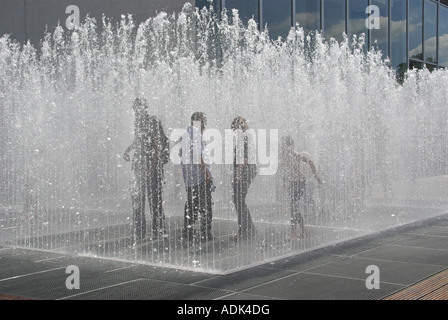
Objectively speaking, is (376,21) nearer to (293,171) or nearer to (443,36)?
(443,36)

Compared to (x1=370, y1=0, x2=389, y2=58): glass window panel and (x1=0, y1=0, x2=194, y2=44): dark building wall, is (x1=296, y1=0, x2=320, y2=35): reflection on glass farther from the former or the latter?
(x1=0, y1=0, x2=194, y2=44): dark building wall

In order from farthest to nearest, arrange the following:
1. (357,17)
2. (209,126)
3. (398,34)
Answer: (398,34)
(357,17)
(209,126)

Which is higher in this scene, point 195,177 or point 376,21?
point 376,21

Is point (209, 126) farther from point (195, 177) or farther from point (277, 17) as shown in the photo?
point (277, 17)

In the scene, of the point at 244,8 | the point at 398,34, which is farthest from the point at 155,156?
the point at 398,34

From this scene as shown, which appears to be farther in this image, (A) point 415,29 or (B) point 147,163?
(A) point 415,29

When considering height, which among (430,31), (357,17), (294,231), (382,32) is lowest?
(294,231)

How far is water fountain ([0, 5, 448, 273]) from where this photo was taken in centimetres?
806

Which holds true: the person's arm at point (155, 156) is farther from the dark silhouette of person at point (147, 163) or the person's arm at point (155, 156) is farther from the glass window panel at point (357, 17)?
the glass window panel at point (357, 17)

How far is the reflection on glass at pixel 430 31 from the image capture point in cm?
2173

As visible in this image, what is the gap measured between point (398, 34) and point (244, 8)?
8.40 meters

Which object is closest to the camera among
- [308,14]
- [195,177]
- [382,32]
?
[195,177]

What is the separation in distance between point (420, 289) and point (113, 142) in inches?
351

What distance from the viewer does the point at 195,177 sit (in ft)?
23.4
